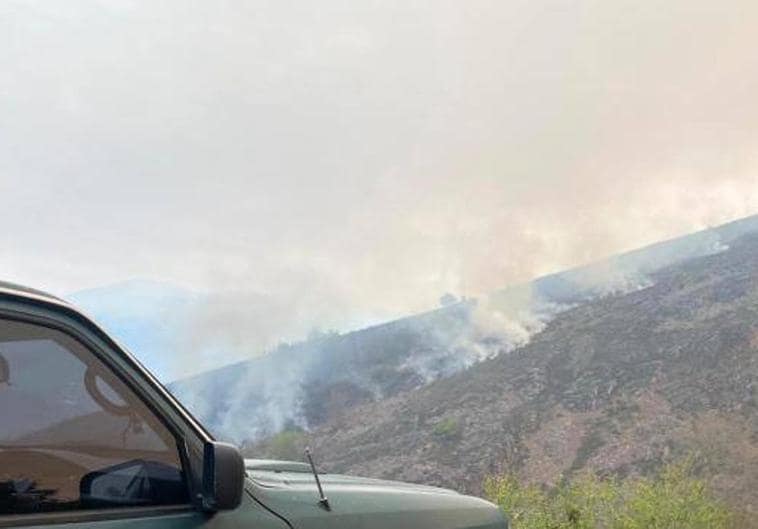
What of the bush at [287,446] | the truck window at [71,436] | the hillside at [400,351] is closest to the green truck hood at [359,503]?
the truck window at [71,436]

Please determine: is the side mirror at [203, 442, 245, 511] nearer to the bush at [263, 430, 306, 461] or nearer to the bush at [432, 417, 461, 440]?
the bush at [263, 430, 306, 461]

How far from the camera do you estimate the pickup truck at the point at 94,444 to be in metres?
2.13

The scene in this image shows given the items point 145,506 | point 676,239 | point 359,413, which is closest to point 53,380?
point 145,506

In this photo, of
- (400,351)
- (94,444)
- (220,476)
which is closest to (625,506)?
(220,476)

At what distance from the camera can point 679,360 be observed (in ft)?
149

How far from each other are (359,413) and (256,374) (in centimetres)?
2706

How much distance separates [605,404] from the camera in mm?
42969

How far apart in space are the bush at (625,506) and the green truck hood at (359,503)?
8.56m

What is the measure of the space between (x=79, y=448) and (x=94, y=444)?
47mm

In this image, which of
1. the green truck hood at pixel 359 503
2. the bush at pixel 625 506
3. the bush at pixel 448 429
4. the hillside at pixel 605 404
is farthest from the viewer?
the bush at pixel 448 429

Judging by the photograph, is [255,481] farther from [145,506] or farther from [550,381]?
[550,381]

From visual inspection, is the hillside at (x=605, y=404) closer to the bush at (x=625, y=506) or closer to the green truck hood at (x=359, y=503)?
the bush at (x=625, y=506)

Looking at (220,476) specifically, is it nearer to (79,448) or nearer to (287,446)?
(79,448)

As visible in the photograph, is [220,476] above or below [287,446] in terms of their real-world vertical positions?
below
